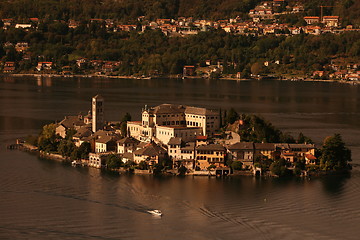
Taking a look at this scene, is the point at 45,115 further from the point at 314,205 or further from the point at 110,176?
the point at 314,205

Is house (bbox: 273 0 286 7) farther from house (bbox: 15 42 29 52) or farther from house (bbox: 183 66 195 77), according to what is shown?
house (bbox: 15 42 29 52)

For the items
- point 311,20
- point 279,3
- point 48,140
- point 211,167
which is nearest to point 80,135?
point 48,140

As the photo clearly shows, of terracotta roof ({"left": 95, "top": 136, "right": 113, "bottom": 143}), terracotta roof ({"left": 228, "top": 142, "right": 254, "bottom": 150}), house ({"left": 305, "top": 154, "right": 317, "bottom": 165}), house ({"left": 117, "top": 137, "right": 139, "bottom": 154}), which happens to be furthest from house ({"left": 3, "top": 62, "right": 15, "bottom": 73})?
house ({"left": 305, "top": 154, "right": 317, "bottom": 165})

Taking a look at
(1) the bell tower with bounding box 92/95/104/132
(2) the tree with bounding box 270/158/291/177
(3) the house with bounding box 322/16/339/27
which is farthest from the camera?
(3) the house with bounding box 322/16/339/27

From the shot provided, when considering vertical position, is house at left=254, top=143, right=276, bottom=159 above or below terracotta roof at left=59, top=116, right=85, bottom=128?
below

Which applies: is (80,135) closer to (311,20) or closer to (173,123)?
(173,123)

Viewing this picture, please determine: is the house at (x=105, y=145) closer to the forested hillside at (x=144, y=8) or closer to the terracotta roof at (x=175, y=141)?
the terracotta roof at (x=175, y=141)
